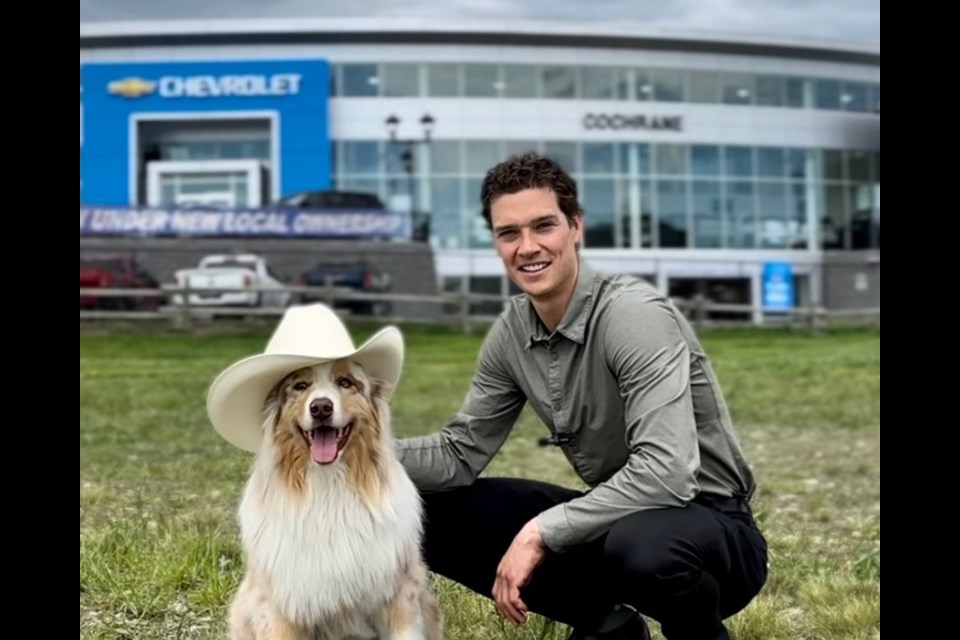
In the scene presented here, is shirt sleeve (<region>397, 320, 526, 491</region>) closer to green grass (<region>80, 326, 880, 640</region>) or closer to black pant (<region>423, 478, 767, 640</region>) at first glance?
black pant (<region>423, 478, 767, 640</region>)

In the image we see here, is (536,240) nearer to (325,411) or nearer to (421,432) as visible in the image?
(325,411)

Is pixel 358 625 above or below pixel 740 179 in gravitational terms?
below

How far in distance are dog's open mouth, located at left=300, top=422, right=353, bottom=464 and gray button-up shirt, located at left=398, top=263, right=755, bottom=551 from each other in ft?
2.02

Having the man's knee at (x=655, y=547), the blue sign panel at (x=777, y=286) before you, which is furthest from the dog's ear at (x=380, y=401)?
the blue sign panel at (x=777, y=286)

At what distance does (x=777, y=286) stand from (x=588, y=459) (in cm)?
3823

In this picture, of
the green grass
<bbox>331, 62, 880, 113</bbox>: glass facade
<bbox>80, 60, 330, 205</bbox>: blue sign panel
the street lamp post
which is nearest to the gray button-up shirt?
the green grass

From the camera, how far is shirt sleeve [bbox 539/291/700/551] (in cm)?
336

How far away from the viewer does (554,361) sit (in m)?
3.77
